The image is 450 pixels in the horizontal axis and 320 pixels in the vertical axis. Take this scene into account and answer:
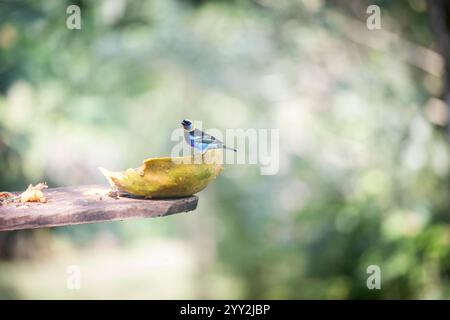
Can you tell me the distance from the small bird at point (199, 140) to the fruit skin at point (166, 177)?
0.09 metres

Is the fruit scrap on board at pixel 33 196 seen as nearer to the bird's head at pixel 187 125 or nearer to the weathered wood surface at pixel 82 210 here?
the weathered wood surface at pixel 82 210

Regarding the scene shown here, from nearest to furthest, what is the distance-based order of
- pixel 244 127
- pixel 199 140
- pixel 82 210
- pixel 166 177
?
pixel 82 210
pixel 166 177
pixel 199 140
pixel 244 127

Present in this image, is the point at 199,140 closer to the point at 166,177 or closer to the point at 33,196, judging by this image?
the point at 166,177

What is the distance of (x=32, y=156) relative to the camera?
2.91 meters

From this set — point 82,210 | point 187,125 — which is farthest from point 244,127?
point 82,210

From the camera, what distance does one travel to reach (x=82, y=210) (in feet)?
3.50

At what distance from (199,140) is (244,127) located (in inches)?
80.1

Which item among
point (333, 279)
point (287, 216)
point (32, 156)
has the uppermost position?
point (32, 156)

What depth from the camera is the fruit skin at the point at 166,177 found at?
1.17 m
